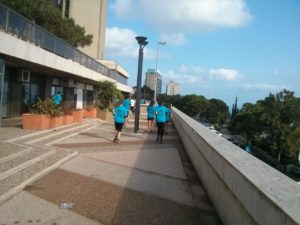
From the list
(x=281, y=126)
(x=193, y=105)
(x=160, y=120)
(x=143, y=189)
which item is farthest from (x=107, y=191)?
(x=193, y=105)

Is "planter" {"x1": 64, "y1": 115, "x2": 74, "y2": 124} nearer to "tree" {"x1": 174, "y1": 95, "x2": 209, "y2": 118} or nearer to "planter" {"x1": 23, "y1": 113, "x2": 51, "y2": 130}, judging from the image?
"planter" {"x1": 23, "y1": 113, "x2": 51, "y2": 130}

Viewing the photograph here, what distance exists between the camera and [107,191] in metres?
6.07

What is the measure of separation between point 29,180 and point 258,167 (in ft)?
12.9

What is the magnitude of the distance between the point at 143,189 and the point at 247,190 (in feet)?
9.76

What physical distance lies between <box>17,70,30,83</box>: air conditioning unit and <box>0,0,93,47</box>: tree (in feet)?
35.5

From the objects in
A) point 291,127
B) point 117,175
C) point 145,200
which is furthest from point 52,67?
point 291,127

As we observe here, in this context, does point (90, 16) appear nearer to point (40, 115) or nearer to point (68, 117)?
point (68, 117)

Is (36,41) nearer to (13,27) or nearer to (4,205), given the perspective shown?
(13,27)

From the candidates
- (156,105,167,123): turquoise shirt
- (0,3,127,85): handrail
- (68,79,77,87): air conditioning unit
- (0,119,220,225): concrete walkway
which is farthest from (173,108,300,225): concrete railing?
(68,79,77,87): air conditioning unit

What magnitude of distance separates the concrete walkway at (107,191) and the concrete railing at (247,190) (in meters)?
0.43

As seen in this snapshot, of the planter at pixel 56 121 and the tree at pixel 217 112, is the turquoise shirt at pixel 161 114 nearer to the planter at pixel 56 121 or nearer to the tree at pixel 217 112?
the planter at pixel 56 121

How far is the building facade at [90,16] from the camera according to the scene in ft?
228

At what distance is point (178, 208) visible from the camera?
5359 mm

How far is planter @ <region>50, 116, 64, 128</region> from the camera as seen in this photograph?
47.6ft
